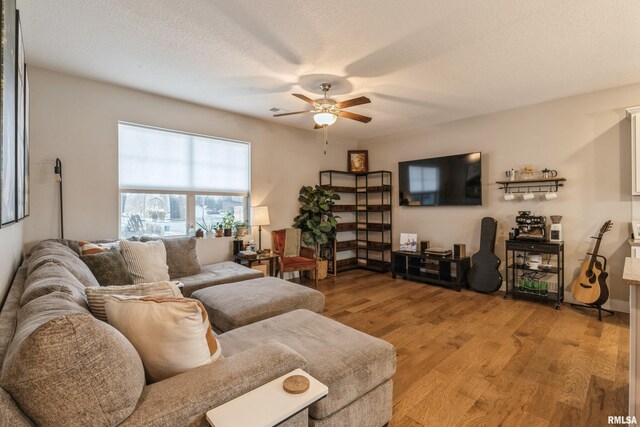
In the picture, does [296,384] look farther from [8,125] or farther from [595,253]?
[595,253]

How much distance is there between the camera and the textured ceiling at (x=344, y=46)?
6.89ft

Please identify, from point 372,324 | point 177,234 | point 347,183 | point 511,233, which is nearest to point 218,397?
point 372,324

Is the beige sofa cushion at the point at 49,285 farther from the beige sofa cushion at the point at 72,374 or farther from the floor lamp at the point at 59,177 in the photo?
the floor lamp at the point at 59,177

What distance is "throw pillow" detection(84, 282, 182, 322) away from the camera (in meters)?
1.29

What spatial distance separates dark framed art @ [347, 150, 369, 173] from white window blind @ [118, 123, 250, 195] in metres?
2.25

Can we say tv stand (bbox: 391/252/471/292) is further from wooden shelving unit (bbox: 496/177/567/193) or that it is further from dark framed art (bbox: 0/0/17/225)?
dark framed art (bbox: 0/0/17/225)

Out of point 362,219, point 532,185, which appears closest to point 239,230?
point 362,219

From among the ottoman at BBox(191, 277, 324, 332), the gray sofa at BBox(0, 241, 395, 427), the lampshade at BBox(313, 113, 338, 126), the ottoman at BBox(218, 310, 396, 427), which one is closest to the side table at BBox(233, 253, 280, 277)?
the ottoman at BBox(191, 277, 324, 332)

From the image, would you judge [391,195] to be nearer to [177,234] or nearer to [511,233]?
[511,233]

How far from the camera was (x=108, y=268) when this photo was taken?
102 inches

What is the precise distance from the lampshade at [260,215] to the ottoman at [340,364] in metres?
2.53

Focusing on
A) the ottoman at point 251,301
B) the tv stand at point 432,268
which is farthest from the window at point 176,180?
the tv stand at point 432,268

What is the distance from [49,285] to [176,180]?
2850 millimetres

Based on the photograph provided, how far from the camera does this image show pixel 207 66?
2.91 m
